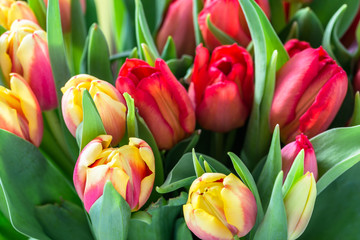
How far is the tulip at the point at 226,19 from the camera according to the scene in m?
0.46

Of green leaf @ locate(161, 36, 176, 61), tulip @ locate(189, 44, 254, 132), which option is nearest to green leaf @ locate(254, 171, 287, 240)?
tulip @ locate(189, 44, 254, 132)

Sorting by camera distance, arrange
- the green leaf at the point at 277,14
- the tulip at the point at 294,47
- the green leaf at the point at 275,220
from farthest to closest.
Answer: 1. the green leaf at the point at 277,14
2. the tulip at the point at 294,47
3. the green leaf at the point at 275,220

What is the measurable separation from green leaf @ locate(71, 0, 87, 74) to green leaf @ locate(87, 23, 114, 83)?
6 cm

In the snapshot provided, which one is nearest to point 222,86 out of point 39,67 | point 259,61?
point 259,61

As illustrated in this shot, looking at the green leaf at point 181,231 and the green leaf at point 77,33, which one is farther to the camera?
the green leaf at point 77,33

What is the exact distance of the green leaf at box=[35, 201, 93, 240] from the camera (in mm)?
400

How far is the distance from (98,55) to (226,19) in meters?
0.12

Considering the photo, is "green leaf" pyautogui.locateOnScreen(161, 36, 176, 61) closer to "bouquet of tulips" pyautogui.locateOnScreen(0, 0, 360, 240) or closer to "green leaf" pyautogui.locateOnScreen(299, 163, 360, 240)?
"bouquet of tulips" pyautogui.locateOnScreen(0, 0, 360, 240)

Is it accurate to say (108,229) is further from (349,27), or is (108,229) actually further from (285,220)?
(349,27)

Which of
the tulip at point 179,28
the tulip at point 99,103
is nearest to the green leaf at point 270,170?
the tulip at point 99,103

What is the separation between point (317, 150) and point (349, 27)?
0.76 ft

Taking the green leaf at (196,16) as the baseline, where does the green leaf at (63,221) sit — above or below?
below

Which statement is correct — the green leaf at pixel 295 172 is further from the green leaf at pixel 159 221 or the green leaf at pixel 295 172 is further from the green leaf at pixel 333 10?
the green leaf at pixel 333 10

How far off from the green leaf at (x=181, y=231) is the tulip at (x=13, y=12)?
0.23m
